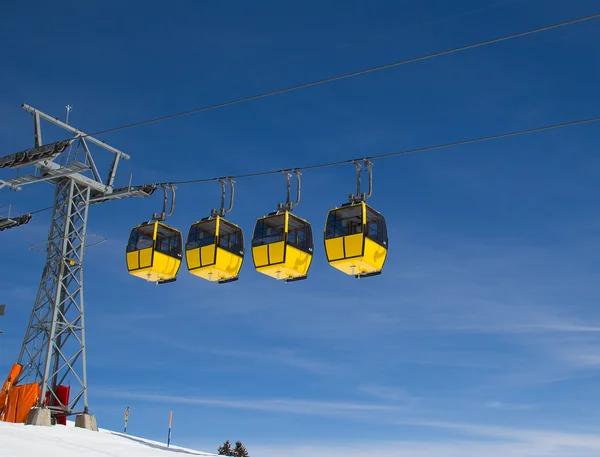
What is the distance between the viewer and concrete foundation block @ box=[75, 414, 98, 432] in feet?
113

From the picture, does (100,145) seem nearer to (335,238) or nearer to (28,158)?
(28,158)

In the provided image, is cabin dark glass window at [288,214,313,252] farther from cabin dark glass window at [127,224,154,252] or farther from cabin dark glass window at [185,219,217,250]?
cabin dark glass window at [127,224,154,252]

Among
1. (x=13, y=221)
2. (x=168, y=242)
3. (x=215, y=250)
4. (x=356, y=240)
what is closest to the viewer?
(x=356, y=240)

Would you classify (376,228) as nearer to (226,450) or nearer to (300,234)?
(300,234)

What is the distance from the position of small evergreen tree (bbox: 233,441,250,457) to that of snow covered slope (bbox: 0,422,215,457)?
100 ft

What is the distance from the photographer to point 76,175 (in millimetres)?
38031

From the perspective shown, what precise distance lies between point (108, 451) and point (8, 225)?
24685 mm

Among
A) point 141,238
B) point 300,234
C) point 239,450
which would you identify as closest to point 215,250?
point 300,234

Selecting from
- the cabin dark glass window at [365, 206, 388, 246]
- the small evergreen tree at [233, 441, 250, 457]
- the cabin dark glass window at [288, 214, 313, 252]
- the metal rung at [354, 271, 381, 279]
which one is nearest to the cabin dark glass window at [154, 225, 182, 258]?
the cabin dark glass window at [288, 214, 313, 252]

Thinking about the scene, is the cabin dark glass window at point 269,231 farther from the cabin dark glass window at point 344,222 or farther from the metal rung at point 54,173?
the metal rung at point 54,173

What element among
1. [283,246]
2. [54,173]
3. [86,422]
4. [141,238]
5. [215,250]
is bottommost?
[86,422]

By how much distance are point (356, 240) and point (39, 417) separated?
1776cm

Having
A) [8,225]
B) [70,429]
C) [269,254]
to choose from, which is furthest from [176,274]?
[8,225]

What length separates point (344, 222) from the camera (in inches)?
927
